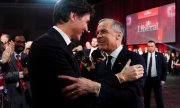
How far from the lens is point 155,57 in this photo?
6520 millimetres

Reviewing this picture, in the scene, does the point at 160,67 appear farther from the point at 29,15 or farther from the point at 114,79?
the point at 29,15

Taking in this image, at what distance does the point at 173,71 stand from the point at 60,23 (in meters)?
14.6

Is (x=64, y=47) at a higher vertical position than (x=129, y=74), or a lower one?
higher

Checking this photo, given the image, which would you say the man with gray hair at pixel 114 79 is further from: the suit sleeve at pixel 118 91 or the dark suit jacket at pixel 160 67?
the dark suit jacket at pixel 160 67

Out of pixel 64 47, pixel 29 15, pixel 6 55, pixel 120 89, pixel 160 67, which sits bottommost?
pixel 160 67

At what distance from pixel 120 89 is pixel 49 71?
647mm

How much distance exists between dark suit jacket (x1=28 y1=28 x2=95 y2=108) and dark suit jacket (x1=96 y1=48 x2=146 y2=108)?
0.97 feet

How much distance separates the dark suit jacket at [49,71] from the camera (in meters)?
1.32

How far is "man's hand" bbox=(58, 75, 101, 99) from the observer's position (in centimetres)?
135

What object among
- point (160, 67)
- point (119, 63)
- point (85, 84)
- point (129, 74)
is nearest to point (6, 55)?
point (119, 63)

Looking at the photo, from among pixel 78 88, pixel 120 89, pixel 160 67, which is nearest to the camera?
pixel 78 88

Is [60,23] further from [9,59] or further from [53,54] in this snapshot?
[9,59]

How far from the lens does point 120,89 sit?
185 centimetres

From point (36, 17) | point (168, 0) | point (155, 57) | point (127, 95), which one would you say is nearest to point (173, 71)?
point (168, 0)
